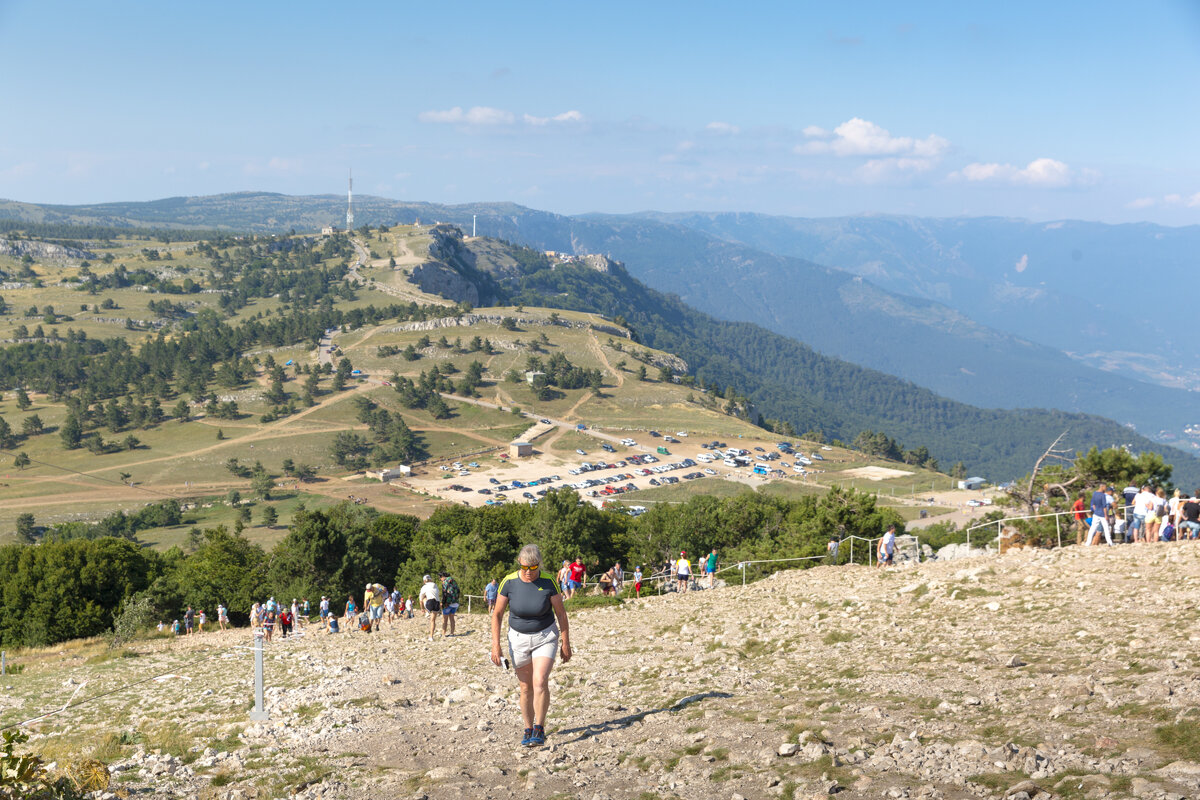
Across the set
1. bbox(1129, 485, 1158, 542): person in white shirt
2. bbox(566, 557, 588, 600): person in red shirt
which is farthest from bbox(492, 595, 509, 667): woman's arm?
bbox(1129, 485, 1158, 542): person in white shirt

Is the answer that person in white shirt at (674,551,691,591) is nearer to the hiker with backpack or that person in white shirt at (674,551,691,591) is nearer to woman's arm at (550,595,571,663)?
the hiker with backpack

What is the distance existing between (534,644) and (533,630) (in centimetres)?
22

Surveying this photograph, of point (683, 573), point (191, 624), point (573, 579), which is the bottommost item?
point (191, 624)

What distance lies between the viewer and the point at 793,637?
52.2ft

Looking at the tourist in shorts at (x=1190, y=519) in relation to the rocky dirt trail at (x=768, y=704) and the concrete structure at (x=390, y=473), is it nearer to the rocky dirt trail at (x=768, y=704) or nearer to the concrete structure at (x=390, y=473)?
the rocky dirt trail at (x=768, y=704)

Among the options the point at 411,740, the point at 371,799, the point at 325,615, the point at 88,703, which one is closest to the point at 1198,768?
the point at 371,799

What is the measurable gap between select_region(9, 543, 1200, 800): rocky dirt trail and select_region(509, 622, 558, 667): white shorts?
1180 millimetres

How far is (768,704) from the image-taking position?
11312mm

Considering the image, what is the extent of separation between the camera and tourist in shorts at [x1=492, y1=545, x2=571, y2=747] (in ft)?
31.5

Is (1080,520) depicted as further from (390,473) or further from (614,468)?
(390,473)

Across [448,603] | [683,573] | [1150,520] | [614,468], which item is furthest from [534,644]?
[614,468]

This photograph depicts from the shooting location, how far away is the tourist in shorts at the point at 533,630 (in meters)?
9.59

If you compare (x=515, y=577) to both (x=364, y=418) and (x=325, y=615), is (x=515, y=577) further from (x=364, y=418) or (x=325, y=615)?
(x=364, y=418)

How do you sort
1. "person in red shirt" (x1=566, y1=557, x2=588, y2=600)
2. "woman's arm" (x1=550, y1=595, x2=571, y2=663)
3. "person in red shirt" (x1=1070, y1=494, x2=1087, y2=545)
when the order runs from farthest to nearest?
"person in red shirt" (x1=566, y1=557, x2=588, y2=600) < "person in red shirt" (x1=1070, y1=494, x2=1087, y2=545) < "woman's arm" (x1=550, y1=595, x2=571, y2=663)
